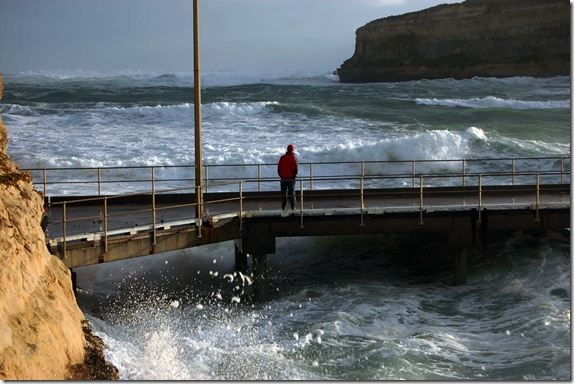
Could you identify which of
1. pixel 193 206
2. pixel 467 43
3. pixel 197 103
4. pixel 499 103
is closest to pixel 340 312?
pixel 197 103

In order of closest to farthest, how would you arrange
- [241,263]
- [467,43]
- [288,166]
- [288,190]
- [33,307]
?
[33,307], [288,166], [288,190], [241,263], [467,43]

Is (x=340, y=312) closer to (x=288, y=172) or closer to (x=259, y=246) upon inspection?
(x=259, y=246)

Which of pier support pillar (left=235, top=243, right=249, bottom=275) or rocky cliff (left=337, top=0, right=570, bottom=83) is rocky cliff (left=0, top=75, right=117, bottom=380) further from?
rocky cliff (left=337, top=0, right=570, bottom=83)

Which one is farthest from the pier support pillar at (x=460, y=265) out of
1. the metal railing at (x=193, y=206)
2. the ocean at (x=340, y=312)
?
the metal railing at (x=193, y=206)

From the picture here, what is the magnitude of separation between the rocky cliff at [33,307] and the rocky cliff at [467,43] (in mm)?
62928

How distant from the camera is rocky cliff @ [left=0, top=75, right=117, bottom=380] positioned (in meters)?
7.26

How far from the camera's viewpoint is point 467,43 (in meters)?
81.9

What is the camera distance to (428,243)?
15.6 m

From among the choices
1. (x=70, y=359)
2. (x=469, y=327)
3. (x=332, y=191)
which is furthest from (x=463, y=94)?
(x=70, y=359)

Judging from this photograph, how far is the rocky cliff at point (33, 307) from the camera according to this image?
286 inches

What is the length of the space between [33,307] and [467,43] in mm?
77366

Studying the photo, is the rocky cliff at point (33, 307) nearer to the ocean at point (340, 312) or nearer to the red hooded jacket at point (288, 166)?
the ocean at point (340, 312)

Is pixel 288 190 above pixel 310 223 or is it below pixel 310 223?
above

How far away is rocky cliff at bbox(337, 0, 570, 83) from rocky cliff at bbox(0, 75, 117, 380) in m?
62.9
